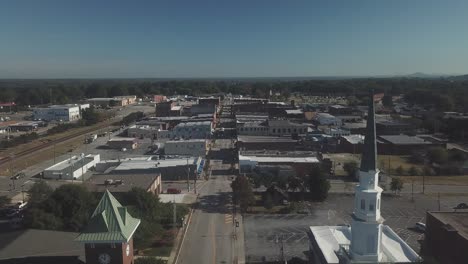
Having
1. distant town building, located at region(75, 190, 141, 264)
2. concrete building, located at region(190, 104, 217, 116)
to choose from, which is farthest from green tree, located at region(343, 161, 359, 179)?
concrete building, located at region(190, 104, 217, 116)

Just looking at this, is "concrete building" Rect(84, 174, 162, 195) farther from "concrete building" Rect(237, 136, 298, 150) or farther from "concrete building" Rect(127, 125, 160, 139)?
"concrete building" Rect(127, 125, 160, 139)

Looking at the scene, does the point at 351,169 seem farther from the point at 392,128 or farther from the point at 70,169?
the point at 70,169

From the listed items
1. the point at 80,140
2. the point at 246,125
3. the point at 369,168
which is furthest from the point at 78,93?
the point at 369,168

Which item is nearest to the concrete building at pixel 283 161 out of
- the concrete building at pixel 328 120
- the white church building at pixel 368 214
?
the white church building at pixel 368 214

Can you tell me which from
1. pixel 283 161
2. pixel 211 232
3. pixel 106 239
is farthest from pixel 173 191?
pixel 106 239

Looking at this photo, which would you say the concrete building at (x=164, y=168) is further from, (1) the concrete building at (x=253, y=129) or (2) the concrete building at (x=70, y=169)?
(1) the concrete building at (x=253, y=129)
